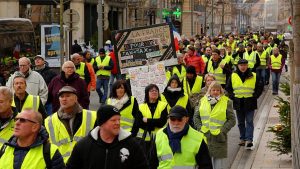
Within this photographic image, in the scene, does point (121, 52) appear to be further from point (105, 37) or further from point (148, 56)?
point (105, 37)

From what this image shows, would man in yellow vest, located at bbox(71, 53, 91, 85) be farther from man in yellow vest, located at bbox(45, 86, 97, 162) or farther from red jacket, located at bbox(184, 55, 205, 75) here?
man in yellow vest, located at bbox(45, 86, 97, 162)

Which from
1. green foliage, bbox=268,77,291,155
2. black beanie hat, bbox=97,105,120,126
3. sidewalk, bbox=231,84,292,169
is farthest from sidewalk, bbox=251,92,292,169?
black beanie hat, bbox=97,105,120,126

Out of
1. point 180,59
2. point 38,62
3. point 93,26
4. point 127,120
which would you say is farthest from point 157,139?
point 93,26

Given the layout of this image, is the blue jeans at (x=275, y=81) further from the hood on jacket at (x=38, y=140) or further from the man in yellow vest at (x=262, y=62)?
the hood on jacket at (x=38, y=140)

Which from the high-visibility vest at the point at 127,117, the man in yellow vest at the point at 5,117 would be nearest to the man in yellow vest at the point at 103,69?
the high-visibility vest at the point at 127,117

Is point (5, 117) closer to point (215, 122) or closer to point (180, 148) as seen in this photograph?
point (180, 148)

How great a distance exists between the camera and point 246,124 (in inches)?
531

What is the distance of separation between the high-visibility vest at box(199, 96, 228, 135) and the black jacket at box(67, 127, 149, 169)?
4000 mm

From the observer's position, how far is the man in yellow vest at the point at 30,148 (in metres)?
5.64

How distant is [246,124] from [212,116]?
3838mm

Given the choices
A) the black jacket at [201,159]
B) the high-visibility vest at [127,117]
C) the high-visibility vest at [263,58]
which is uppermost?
the high-visibility vest at [263,58]

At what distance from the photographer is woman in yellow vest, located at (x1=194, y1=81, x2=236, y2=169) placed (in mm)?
9742

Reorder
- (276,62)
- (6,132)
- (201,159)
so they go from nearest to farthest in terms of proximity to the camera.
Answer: (201,159) < (6,132) < (276,62)

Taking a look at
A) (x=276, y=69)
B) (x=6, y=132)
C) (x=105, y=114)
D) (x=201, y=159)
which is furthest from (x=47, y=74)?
(x=276, y=69)
